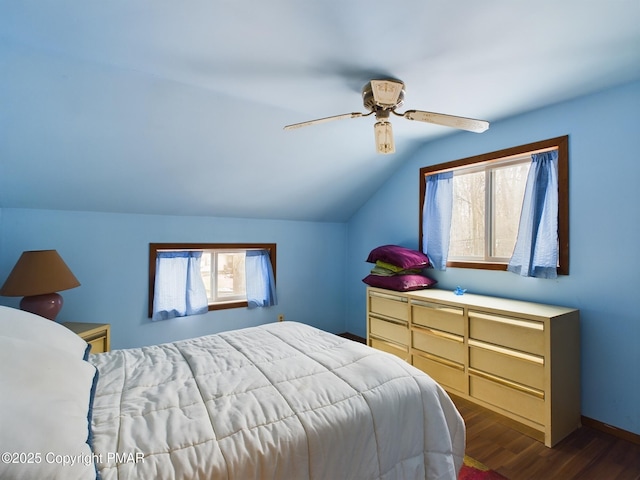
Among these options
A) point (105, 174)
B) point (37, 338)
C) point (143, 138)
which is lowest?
point (37, 338)

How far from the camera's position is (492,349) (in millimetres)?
2375

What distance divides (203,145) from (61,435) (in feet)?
7.44

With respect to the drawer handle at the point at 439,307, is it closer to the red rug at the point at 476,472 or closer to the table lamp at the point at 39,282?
the red rug at the point at 476,472

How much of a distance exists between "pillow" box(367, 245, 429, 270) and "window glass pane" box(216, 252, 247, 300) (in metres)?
1.66

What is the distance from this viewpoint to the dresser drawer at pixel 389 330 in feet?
9.95

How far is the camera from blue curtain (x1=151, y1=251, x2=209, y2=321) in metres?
3.30

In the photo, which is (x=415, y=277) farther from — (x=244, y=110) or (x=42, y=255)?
(x=42, y=255)

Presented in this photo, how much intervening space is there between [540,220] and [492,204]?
0.52 m

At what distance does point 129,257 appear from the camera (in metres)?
3.17

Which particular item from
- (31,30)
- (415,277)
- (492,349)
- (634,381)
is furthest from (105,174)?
(634,381)

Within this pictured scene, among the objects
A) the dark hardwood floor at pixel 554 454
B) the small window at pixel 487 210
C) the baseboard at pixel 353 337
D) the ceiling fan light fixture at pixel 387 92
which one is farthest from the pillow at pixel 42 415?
the baseboard at pixel 353 337

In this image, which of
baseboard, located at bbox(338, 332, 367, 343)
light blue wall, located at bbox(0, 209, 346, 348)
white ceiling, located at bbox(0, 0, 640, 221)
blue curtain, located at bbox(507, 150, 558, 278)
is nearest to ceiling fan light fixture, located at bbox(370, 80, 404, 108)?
white ceiling, located at bbox(0, 0, 640, 221)

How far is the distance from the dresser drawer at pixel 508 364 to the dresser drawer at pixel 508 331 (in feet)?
0.18

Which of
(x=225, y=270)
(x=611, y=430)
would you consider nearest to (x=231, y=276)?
(x=225, y=270)
